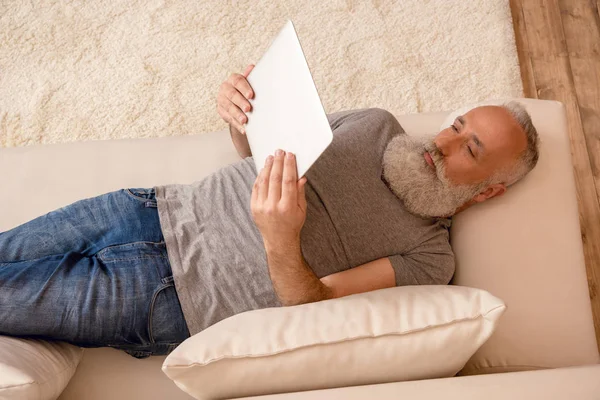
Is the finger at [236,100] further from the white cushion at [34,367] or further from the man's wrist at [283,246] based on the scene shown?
the white cushion at [34,367]

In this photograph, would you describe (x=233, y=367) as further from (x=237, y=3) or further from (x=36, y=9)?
(x=36, y=9)

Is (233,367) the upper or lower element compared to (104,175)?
lower

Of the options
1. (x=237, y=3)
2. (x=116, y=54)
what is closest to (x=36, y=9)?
(x=116, y=54)

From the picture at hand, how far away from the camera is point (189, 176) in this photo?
5.53 ft

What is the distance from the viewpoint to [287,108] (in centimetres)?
116

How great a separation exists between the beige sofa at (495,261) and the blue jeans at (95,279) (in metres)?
0.12

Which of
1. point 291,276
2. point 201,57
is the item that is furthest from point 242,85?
point 201,57

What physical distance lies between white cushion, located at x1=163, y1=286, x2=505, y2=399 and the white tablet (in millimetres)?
317

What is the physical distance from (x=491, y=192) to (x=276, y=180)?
0.65 meters

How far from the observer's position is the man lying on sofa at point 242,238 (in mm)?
1296

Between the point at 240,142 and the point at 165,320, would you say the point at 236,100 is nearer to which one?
the point at 240,142


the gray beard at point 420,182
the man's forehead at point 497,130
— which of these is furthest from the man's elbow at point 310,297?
the man's forehead at point 497,130

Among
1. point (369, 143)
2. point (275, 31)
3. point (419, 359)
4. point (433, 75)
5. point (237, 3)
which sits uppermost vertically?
point (237, 3)

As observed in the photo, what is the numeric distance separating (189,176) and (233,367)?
76 centimetres
